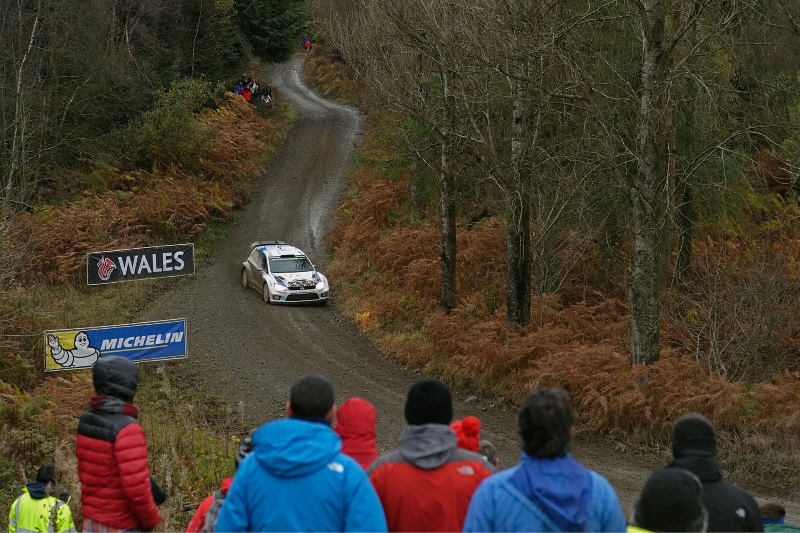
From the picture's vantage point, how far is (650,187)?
15312mm

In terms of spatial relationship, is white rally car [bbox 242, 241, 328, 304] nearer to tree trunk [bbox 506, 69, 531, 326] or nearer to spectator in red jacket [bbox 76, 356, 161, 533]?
tree trunk [bbox 506, 69, 531, 326]

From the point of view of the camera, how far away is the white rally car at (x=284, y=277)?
2638cm

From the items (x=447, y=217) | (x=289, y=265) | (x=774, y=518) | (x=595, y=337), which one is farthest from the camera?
(x=289, y=265)

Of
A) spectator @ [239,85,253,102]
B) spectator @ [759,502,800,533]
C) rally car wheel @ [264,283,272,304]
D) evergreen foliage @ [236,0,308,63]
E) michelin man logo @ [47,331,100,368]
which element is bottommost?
spectator @ [759,502,800,533]

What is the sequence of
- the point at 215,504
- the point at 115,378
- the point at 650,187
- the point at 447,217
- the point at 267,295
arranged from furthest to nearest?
the point at 267,295
the point at 447,217
the point at 650,187
the point at 115,378
the point at 215,504

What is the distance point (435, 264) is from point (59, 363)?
13356mm

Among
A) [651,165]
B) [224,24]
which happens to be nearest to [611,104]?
[651,165]

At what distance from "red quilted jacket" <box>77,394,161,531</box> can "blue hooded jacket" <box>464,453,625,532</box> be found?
292 centimetres

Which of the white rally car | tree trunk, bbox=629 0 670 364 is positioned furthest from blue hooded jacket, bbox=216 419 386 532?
the white rally car

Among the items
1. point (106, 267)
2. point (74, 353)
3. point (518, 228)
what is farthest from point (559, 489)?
point (518, 228)

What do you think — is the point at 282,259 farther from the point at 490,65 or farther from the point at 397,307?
the point at 490,65

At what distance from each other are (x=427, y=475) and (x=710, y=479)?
153 cm

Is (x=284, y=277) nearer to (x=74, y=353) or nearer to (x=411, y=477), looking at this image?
(x=74, y=353)

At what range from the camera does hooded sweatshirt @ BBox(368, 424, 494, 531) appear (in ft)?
14.5
